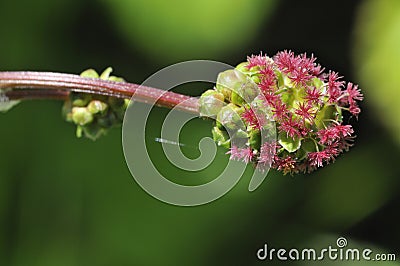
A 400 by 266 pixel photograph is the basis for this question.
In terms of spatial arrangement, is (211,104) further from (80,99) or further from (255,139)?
(80,99)

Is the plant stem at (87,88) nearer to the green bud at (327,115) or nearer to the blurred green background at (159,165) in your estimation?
the green bud at (327,115)

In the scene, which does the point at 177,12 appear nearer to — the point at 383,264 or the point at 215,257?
the point at 215,257

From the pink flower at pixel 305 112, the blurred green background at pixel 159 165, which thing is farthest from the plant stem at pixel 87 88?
the blurred green background at pixel 159 165

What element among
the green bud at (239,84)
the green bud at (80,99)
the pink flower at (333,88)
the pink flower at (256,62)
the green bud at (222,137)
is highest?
the green bud at (80,99)

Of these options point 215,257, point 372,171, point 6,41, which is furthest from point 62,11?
point 372,171

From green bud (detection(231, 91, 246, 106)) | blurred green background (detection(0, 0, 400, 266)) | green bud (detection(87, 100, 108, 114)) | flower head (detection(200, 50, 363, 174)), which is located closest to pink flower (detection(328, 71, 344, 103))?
flower head (detection(200, 50, 363, 174))

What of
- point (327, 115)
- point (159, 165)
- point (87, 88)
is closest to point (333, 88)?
point (327, 115)
